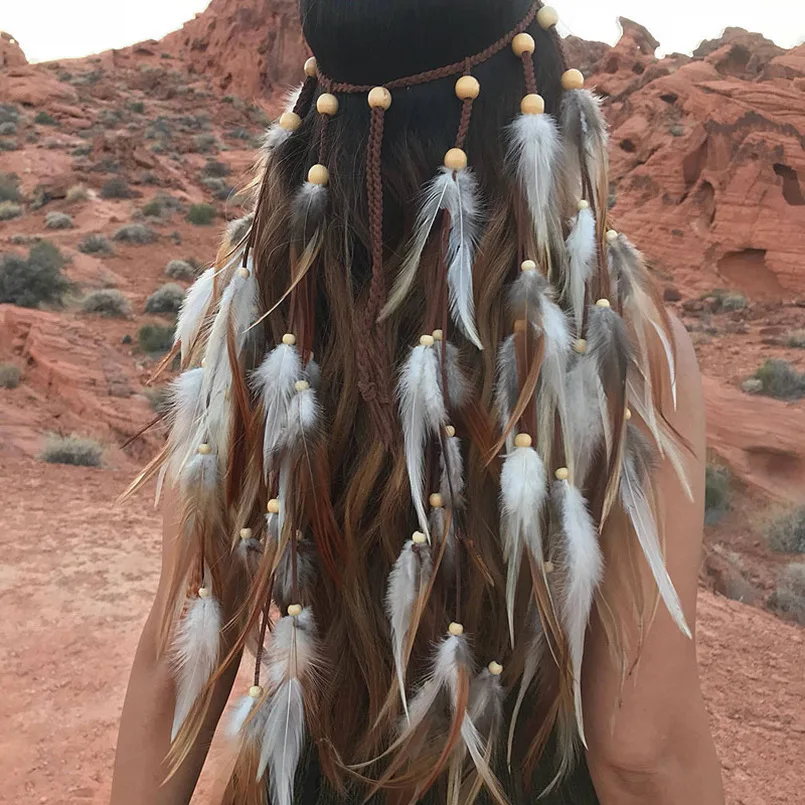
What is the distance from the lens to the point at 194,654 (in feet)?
3.13

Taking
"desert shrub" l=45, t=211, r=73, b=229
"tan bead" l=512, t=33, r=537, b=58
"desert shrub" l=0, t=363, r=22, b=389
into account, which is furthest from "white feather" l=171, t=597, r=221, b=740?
"desert shrub" l=45, t=211, r=73, b=229

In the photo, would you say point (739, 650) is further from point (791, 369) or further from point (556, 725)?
point (791, 369)

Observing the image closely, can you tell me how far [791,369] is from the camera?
8.49 m

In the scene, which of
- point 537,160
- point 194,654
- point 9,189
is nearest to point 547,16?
point 537,160

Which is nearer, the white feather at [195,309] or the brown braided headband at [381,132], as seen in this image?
the brown braided headband at [381,132]

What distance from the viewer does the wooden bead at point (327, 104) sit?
33.4 inches

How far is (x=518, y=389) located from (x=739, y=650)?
329 centimetres

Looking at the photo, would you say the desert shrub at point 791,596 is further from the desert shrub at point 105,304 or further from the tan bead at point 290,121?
the desert shrub at point 105,304

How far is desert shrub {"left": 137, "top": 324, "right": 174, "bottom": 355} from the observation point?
8.70 metres

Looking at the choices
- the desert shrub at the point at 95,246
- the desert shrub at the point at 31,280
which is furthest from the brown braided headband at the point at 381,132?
the desert shrub at the point at 95,246

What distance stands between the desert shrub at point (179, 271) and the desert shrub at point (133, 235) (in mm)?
1550

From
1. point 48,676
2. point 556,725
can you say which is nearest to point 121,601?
point 48,676

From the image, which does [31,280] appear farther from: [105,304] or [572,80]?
[572,80]

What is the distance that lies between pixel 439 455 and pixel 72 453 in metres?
5.56
